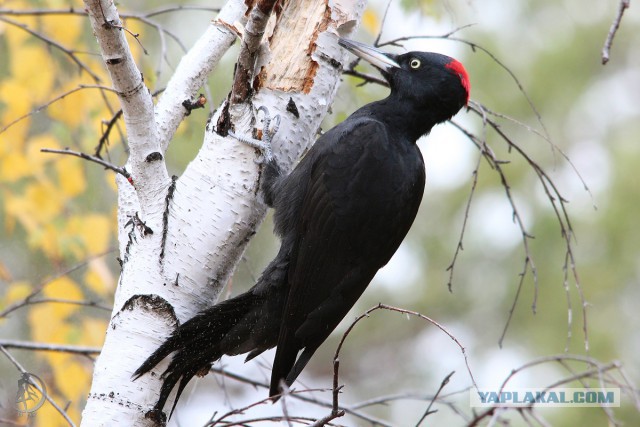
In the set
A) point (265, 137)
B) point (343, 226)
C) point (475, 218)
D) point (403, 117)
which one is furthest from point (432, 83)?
point (475, 218)

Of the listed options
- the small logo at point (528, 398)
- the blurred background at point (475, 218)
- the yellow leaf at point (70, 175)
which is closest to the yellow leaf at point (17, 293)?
the blurred background at point (475, 218)

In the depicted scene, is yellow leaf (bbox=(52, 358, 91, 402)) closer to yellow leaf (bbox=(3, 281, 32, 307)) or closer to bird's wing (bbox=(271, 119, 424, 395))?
yellow leaf (bbox=(3, 281, 32, 307))

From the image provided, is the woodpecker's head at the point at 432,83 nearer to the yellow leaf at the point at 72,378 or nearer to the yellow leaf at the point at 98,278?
the yellow leaf at the point at 98,278

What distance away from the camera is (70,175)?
3070 millimetres

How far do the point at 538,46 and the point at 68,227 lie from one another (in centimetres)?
539

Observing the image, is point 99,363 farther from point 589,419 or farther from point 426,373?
point 426,373

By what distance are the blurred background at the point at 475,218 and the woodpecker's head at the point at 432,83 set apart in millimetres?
292

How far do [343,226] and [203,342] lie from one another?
0.62 meters

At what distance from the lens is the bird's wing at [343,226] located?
241 centimetres

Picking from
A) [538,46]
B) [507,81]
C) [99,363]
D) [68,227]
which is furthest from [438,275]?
[99,363]

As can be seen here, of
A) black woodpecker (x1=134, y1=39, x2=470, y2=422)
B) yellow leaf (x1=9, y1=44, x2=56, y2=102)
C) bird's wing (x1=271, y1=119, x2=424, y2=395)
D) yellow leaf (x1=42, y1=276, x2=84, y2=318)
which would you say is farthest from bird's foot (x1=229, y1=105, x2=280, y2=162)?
yellow leaf (x1=9, y1=44, x2=56, y2=102)

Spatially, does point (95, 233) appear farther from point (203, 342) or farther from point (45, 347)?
point (203, 342)

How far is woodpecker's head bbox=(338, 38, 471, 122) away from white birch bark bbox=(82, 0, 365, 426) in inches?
18.1

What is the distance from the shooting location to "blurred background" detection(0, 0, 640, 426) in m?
3.16
